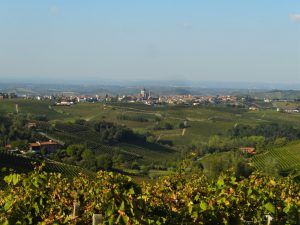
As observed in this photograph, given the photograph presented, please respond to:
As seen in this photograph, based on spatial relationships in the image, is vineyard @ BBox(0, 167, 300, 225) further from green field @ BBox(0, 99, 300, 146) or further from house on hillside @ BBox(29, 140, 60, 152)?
green field @ BBox(0, 99, 300, 146)

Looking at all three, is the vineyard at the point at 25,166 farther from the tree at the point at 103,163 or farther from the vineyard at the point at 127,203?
the vineyard at the point at 127,203

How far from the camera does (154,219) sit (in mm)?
5414

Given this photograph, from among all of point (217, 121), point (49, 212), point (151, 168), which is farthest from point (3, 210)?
point (217, 121)

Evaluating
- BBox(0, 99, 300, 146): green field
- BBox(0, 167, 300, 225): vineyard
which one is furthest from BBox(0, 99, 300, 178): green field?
BBox(0, 167, 300, 225): vineyard

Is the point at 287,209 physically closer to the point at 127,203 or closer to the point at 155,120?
the point at 127,203

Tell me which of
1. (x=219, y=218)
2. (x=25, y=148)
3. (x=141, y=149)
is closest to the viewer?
(x=219, y=218)

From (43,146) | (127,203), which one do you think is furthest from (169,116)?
(127,203)

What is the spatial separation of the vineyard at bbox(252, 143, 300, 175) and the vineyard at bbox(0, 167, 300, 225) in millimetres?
43802

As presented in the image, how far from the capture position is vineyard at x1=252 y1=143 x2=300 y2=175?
171ft

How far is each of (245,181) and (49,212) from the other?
3812mm

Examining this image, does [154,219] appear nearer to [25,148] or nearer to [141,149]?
[25,148]

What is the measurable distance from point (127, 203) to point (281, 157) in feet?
180

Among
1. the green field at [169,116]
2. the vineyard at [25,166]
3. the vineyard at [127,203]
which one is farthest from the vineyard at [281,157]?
the vineyard at [127,203]

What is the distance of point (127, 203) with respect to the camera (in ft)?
16.2
